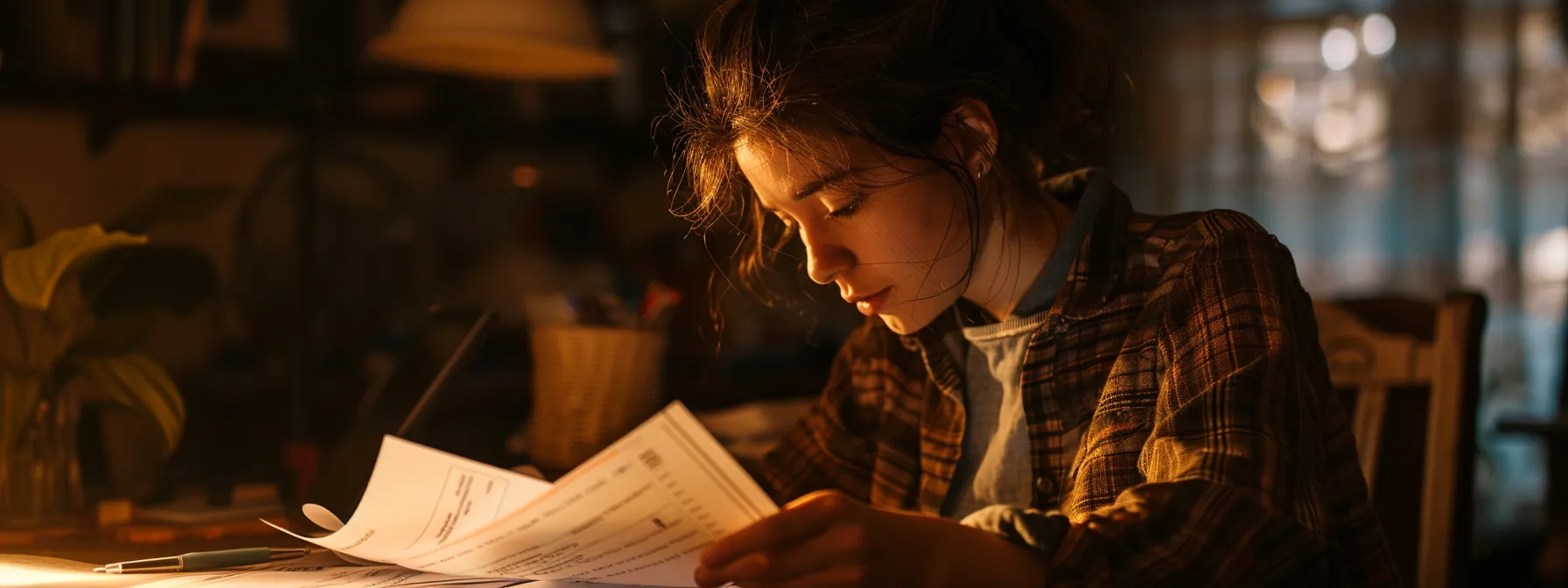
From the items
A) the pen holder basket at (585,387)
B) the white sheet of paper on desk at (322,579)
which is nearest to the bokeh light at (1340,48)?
the pen holder basket at (585,387)

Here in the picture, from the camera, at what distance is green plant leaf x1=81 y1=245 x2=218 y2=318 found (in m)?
0.96

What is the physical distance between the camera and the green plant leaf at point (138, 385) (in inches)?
35.8

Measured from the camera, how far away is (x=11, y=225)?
0.91 m

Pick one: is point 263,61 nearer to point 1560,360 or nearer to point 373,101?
point 373,101

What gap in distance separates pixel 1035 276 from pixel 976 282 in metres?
0.04

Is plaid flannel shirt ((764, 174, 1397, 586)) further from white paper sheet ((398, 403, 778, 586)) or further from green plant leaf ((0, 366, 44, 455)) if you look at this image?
green plant leaf ((0, 366, 44, 455))

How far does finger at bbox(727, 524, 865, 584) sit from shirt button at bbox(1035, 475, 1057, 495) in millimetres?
292

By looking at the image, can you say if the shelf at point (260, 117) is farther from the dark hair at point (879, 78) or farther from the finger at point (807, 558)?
the finger at point (807, 558)

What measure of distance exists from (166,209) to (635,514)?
2.11 feet

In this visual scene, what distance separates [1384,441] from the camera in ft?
3.24

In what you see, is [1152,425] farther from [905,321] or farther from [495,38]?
[495,38]

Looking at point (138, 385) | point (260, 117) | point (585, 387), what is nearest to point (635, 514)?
point (138, 385)

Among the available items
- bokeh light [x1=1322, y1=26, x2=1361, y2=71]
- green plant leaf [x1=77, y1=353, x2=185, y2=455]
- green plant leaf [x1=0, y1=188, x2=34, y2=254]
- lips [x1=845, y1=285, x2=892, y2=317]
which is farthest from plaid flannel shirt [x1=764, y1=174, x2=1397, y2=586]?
bokeh light [x1=1322, y1=26, x2=1361, y2=71]

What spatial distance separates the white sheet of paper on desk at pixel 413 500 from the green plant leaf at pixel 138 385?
393 millimetres
